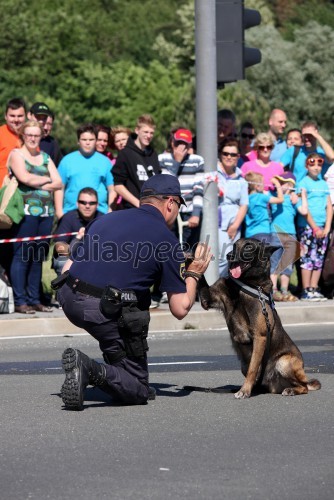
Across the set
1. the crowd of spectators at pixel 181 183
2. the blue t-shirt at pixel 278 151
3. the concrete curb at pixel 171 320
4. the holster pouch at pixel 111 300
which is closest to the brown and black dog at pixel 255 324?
the holster pouch at pixel 111 300

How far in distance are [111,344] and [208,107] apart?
6738 millimetres

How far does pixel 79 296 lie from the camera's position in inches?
316

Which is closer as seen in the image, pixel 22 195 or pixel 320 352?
pixel 320 352

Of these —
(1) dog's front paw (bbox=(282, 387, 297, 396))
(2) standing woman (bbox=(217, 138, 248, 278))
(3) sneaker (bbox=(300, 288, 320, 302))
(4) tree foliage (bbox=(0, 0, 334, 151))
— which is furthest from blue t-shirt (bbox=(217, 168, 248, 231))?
(4) tree foliage (bbox=(0, 0, 334, 151))

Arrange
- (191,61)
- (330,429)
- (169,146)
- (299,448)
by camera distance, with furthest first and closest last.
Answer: (191,61), (169,146), (330,429), (299,448)

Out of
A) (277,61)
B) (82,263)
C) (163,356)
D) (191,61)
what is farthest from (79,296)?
(191,61)

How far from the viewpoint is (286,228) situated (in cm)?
1492

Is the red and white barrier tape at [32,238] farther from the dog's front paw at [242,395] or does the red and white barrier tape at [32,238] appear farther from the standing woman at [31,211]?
the dog's front paw at [242,395]

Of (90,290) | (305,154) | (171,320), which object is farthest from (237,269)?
(305,154)

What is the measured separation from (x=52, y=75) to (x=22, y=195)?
49169 millimetres

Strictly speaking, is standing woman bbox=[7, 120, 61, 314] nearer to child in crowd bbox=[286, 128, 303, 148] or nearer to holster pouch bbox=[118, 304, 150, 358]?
child in crowd bbox=[286, 128, 303, 148]

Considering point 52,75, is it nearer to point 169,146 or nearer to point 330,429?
point 169,146

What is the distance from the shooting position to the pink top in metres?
14.9

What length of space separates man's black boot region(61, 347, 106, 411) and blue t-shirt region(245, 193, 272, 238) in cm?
717
